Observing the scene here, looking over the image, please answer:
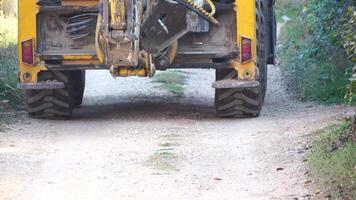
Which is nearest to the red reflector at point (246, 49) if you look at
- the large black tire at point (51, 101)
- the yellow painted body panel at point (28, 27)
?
the large black tire at point (51, 101)

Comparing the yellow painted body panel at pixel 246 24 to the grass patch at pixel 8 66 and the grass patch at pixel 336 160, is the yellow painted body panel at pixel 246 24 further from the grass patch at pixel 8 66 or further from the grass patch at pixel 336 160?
the grass patch at pixel 8 66

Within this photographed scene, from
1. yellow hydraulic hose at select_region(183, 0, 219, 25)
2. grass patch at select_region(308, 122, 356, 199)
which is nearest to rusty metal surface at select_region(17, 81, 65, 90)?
yellow hydraulic hose at select_region(183, 0, 219, 25)

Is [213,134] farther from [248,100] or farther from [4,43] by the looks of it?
[4,43]

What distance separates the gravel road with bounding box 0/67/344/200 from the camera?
8641mm

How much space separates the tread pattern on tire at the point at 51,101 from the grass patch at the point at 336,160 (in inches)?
169

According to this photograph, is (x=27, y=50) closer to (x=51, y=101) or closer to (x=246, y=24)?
(x=51, y=101)

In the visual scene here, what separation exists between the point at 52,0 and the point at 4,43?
641cm

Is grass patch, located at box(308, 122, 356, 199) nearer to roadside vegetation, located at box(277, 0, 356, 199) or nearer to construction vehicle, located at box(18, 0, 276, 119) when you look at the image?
roadside vegetation, located at box(277, 0, 356, 199)

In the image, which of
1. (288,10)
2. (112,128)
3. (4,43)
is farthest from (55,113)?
(288,10)

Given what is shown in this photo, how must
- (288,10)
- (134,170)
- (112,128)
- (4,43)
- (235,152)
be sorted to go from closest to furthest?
(134,170) < (235,152) < (112,128) < (4,43) < (288,10)

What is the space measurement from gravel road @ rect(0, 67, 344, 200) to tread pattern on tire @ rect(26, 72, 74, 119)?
191 mm

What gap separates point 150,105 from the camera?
1518cm

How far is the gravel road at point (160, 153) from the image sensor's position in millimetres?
8641

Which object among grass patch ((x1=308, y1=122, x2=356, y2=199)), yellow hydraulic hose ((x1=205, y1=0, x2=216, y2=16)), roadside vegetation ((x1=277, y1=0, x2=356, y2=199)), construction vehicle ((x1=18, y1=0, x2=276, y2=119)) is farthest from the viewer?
construction vehicle ((x1=18, y1=0, x2=276, y2=119))
